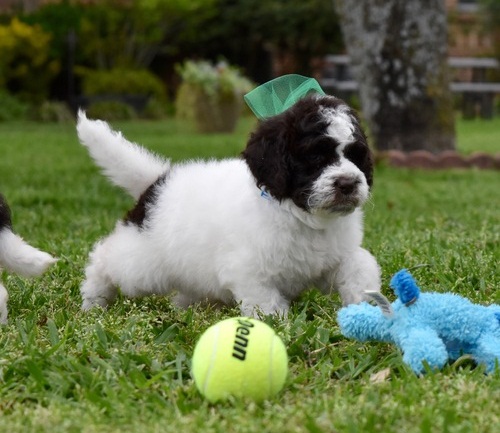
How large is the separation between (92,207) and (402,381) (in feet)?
17.9

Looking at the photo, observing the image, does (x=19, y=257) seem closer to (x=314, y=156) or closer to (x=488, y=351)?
(x=314, y=156)

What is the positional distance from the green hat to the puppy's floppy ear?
0.35 metres

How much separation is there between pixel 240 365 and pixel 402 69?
9272 millimetres

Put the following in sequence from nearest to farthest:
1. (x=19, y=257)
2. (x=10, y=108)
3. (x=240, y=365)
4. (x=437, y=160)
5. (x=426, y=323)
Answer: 1. (x=240, y=365)
2. (x=426, y=323)
3. (x=19, y=257)
4. (x=437, y=160)
5. (x=10, y=108)

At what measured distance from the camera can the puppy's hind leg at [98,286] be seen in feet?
15.2

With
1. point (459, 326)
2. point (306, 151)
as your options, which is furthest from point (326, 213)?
point (459, 326)

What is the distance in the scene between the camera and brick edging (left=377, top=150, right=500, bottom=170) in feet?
38.2

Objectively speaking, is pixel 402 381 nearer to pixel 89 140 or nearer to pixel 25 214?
pixel 89 140

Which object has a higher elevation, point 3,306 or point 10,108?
point 3,306

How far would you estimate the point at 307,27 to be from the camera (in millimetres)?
26344

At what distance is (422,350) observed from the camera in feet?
10.6

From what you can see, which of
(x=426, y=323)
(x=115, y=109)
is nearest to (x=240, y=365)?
(x=426, y=323)

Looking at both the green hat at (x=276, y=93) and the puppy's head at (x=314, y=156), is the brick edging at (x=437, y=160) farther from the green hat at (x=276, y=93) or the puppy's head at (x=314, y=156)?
the puppy's head at (x=314, y=156)

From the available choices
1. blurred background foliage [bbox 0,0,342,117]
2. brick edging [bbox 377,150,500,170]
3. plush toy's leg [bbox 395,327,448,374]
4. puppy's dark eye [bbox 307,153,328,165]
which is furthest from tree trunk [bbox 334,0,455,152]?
blurred background foliage [bbox 0,0,342,117]
